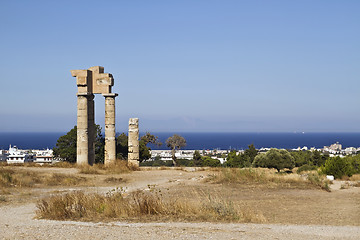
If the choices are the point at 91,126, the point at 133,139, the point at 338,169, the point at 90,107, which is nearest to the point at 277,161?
the point at 338,169

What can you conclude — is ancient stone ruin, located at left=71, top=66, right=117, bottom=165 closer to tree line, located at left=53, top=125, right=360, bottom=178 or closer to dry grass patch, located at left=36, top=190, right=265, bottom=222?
tree line, located at left=53, top=125, right=360, bottom=178

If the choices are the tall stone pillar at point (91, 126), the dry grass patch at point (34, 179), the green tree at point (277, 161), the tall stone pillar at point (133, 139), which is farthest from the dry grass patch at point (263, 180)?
the green tree at point (277, 161)

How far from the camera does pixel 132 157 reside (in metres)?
28.9

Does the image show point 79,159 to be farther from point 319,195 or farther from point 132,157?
point 319,195

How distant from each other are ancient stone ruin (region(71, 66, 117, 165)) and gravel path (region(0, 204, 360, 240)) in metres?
16.9

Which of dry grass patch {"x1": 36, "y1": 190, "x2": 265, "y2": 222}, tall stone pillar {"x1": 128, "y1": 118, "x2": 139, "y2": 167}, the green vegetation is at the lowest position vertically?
the green vegetation

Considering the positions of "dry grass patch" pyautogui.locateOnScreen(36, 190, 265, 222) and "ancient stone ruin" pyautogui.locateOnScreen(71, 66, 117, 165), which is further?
"ancient stone ruin" pyautogui.locateOnScreen(71, 66, 117, 165)

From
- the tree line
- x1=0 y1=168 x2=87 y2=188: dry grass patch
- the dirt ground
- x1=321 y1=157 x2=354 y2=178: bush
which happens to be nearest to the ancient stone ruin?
the tree line

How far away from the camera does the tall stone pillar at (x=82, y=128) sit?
2673cm

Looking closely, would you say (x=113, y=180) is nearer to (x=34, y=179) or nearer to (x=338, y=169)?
(x=34, y=179)

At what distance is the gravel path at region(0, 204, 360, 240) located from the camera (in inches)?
327

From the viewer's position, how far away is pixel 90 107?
90.9ft

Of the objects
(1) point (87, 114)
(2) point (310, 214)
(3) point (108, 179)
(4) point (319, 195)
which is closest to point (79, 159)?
(1) point (87, 114)

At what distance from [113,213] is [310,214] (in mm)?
5713
